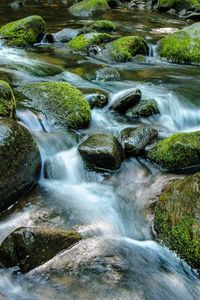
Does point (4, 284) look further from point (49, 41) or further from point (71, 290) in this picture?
point (49, 41)

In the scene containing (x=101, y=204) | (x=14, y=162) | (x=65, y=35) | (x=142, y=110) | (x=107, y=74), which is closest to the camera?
(x=14, y=162)

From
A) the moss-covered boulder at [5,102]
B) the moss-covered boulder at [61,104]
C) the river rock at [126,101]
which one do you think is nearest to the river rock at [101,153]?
the moss-covered boulder at [61,104]

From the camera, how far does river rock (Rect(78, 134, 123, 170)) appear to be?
6.55m

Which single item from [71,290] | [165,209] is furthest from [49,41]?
[71,290]

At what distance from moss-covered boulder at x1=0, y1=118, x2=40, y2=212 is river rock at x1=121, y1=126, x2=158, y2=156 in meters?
1.87

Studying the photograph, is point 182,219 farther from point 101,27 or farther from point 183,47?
point 101,27

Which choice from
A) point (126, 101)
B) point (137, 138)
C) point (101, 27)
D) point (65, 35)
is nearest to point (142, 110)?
point (126, 101)

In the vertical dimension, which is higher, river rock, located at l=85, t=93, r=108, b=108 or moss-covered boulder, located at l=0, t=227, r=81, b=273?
river rock, located at l=85, t=93, r=108, b=108

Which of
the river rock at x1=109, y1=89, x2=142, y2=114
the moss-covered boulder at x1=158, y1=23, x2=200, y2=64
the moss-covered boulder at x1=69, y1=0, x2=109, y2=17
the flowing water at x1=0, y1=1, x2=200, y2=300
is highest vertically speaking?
the moss-covered boulder at x1=69, y1=0, x2=109, y2=17

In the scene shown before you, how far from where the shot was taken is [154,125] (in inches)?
321

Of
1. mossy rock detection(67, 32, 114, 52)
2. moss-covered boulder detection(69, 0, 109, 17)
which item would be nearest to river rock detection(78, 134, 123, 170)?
mossy rock detection(67, 32, 114, 52)

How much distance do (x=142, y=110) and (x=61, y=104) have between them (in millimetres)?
1740

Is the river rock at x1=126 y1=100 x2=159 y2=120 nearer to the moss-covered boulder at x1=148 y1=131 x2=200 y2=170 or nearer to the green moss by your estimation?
the moss-covered boulder at x1=148 y1=131 x2=200 y2=170

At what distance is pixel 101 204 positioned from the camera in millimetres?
5980
